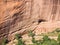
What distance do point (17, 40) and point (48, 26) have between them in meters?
1.92

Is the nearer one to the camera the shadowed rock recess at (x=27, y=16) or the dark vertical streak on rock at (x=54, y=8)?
the shadowed rock recess at (x=27, y=16)

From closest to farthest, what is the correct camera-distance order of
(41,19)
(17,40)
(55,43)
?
(55,43), (17,40), (41,19)

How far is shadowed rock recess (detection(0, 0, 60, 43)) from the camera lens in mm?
17875

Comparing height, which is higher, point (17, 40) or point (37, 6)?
point (37, 6)

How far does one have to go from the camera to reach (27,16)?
60.8 ft

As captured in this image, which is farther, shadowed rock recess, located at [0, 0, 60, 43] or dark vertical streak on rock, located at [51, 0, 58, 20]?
dark vertical streak on rock, located at [51, 0, 58, 20]

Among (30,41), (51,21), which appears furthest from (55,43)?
(51,21)

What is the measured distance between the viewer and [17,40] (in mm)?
17734

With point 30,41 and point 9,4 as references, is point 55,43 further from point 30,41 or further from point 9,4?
point 9,4

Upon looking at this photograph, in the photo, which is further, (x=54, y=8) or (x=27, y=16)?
(x=54, y=8)

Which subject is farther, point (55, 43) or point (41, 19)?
point (41, 19)

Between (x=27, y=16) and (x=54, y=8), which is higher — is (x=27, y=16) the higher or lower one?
the lower one

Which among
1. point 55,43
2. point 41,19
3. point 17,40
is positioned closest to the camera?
point 55,43

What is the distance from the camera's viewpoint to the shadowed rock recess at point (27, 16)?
17875 mm
